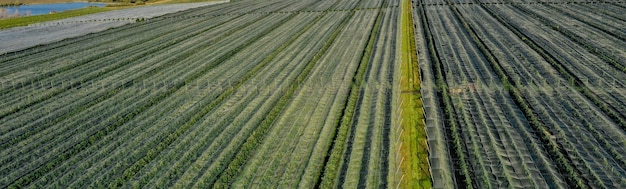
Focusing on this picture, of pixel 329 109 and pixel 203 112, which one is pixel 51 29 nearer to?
pixel 203 112

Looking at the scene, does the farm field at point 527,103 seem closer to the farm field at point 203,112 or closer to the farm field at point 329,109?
the farm field at point 329,109

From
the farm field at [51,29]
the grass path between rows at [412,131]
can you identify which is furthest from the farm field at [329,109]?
the farm field at [51,29]

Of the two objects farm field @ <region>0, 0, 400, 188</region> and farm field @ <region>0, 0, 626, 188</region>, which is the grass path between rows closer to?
farm field @ <region>0, 0, 626, 188</region>

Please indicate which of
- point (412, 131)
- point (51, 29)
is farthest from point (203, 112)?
point (51, 29)

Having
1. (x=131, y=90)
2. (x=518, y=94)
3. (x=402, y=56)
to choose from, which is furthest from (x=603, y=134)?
(x=131, y=90)

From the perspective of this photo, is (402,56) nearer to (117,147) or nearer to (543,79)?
(543,79)

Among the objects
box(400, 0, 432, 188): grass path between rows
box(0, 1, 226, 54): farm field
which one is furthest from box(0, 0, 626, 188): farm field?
box(0, 1, 226, 54): farm field
